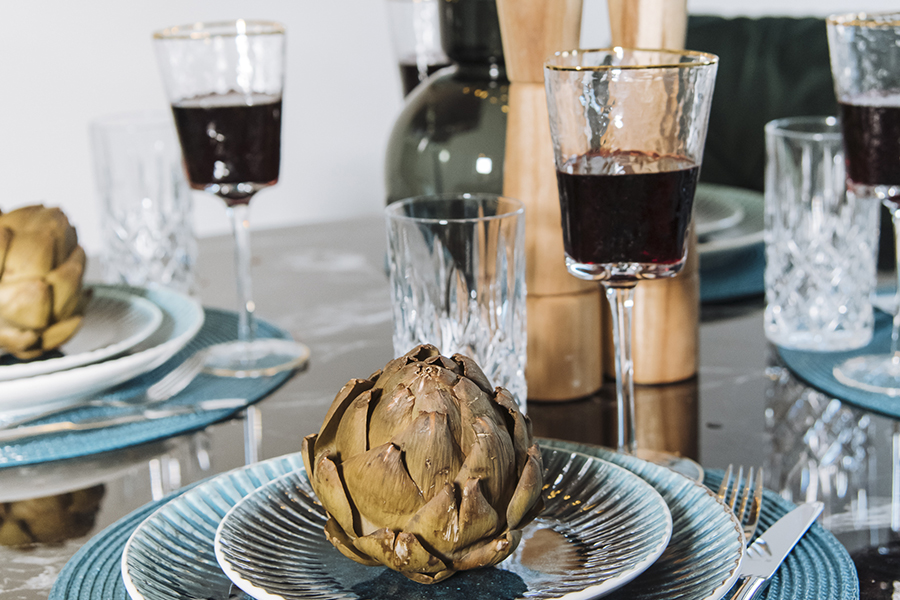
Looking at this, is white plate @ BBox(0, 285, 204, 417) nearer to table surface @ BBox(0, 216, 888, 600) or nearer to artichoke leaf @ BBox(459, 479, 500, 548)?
table surface @ BBox(0, 216, 888, 600)

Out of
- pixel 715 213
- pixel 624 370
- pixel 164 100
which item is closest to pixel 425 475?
pixel 624 370

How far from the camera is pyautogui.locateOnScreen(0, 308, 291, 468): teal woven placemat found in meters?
0.66

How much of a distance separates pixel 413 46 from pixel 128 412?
0.60 meters

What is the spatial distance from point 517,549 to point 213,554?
0.46 ft

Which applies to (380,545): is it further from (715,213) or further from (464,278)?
(715,213)

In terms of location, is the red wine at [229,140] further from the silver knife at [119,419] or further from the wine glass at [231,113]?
the silver knife at [119,419]

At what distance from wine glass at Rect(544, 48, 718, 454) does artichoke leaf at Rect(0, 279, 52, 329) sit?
0.40 meters

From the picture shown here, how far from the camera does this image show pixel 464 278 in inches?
25.0

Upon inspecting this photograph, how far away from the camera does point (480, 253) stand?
63 centimetres

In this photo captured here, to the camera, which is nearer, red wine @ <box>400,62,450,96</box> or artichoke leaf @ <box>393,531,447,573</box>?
artichoke leaf @ <box>393,531,447,573</box>

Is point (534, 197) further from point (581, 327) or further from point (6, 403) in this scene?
point (6, 403)

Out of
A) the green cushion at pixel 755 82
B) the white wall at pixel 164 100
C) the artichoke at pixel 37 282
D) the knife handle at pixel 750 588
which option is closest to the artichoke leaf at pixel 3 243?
the artichoke at pixel 37 282

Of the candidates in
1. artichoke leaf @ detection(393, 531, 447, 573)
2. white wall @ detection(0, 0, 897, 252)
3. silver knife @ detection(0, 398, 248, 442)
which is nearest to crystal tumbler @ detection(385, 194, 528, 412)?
silver knife @ detection(0, 398, 248, 442)

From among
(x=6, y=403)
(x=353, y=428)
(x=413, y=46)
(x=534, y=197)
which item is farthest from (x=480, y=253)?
(x=413, y=46)
